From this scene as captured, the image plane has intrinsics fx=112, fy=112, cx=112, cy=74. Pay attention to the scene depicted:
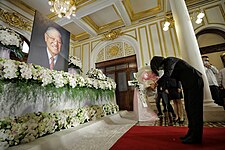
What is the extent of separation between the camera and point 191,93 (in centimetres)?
129

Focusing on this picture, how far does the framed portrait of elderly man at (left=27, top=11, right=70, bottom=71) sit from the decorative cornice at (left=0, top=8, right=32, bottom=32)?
11.7 feet

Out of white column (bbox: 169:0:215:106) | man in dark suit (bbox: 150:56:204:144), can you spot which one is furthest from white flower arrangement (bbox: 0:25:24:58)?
white column (bbox: 169:0:215:106)

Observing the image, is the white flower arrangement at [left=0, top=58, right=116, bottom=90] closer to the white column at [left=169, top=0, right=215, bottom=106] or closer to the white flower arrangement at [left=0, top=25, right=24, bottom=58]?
the white flower arrangement at [left=0, top=25, right=24, bottom=58]

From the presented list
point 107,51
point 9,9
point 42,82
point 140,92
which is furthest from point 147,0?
point 9,9

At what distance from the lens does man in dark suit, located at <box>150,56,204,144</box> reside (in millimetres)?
1252

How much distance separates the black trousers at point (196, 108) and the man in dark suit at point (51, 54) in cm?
235

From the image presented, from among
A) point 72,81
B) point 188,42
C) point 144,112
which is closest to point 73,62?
point 72,81

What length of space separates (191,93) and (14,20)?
6.41m

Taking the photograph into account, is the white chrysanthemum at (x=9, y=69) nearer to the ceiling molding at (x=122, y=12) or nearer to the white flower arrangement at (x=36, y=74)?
the white flower arrangement at (x=36, y=74)

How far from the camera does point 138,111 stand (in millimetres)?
2963

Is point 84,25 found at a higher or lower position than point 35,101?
higher

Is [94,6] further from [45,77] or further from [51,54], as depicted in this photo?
[45,77]

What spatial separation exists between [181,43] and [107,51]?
4280 millimetres

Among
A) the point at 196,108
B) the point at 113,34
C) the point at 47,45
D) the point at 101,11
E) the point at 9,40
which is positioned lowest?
the point at 196,108
